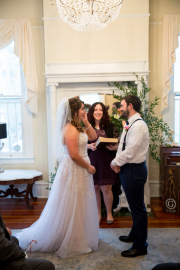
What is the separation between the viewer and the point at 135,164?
256 centimetres

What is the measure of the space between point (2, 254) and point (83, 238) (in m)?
1.36

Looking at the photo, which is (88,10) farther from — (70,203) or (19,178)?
(19,178)

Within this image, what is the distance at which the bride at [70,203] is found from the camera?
268 centimetres

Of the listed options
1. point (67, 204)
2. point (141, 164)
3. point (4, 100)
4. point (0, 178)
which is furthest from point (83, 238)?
point (4, 100)

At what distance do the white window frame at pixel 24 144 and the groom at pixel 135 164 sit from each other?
8.20 feet

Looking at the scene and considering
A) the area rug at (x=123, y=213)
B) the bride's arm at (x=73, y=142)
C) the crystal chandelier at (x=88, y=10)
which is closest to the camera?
the bride's arm at (x=73, y=142)

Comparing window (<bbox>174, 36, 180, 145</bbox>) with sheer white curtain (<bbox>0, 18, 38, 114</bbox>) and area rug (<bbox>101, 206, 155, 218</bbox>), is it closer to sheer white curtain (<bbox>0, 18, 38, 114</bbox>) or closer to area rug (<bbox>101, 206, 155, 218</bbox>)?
area rug (<bbox>101, 206, 155, 218</bbox>)

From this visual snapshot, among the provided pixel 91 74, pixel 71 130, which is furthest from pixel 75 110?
pixel 91 74

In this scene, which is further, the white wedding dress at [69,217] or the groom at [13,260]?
the white wedding dress at [69,217]

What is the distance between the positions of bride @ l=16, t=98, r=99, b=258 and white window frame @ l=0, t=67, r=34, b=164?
2.02 metres

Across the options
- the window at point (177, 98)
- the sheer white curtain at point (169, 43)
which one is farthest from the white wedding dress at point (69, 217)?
the window at point (177, 98)

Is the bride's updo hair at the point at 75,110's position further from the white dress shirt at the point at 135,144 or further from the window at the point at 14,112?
the window at the point at 14,112

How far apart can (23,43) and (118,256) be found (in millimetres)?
3715

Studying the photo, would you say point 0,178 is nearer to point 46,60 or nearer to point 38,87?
point 38,87
